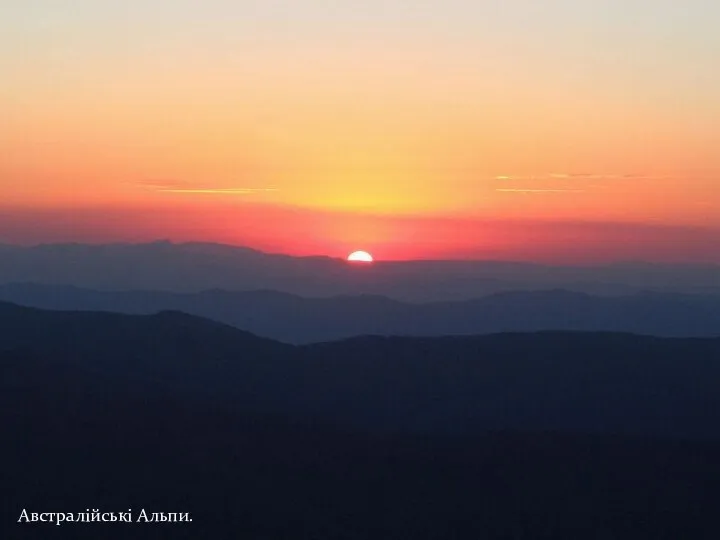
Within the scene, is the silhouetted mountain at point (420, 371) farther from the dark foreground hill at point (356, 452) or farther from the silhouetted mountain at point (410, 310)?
the silhouetted mountain at point (410, 310)

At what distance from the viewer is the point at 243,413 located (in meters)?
27.4

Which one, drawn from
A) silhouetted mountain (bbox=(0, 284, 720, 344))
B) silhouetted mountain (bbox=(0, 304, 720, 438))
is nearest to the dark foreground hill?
silhouetted mountain (bbox=(0, 304, 720, 438))

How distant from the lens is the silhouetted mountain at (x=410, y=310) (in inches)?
2525

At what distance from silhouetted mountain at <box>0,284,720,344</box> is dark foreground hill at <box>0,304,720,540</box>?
75.6 feet

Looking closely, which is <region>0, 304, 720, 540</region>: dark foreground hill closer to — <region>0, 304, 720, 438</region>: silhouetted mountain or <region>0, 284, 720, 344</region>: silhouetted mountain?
<region>0, 304, 720, 438</region>: silhouetted mountain

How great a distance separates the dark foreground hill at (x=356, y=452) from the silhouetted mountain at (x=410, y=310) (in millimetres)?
23045

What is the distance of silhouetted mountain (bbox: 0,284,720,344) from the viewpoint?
2525 inches

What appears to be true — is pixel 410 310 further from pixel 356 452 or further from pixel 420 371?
pixel 356 452

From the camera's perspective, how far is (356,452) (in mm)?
25406

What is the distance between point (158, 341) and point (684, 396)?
65.9 ft

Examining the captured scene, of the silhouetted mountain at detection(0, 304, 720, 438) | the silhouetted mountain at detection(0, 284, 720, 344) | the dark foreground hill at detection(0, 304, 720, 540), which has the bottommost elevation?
the dark foreground hill at detection(0, 304, 720, 540)

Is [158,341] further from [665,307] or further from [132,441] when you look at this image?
[665,307]

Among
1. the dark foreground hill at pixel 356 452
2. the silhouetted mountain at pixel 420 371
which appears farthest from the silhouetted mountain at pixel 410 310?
the dark foreground hill at pixel 356 452

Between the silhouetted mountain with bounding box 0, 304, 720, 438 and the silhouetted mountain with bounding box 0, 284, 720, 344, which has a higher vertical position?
the silhouetted mountain with bounding box 0, 284, 720, 344
